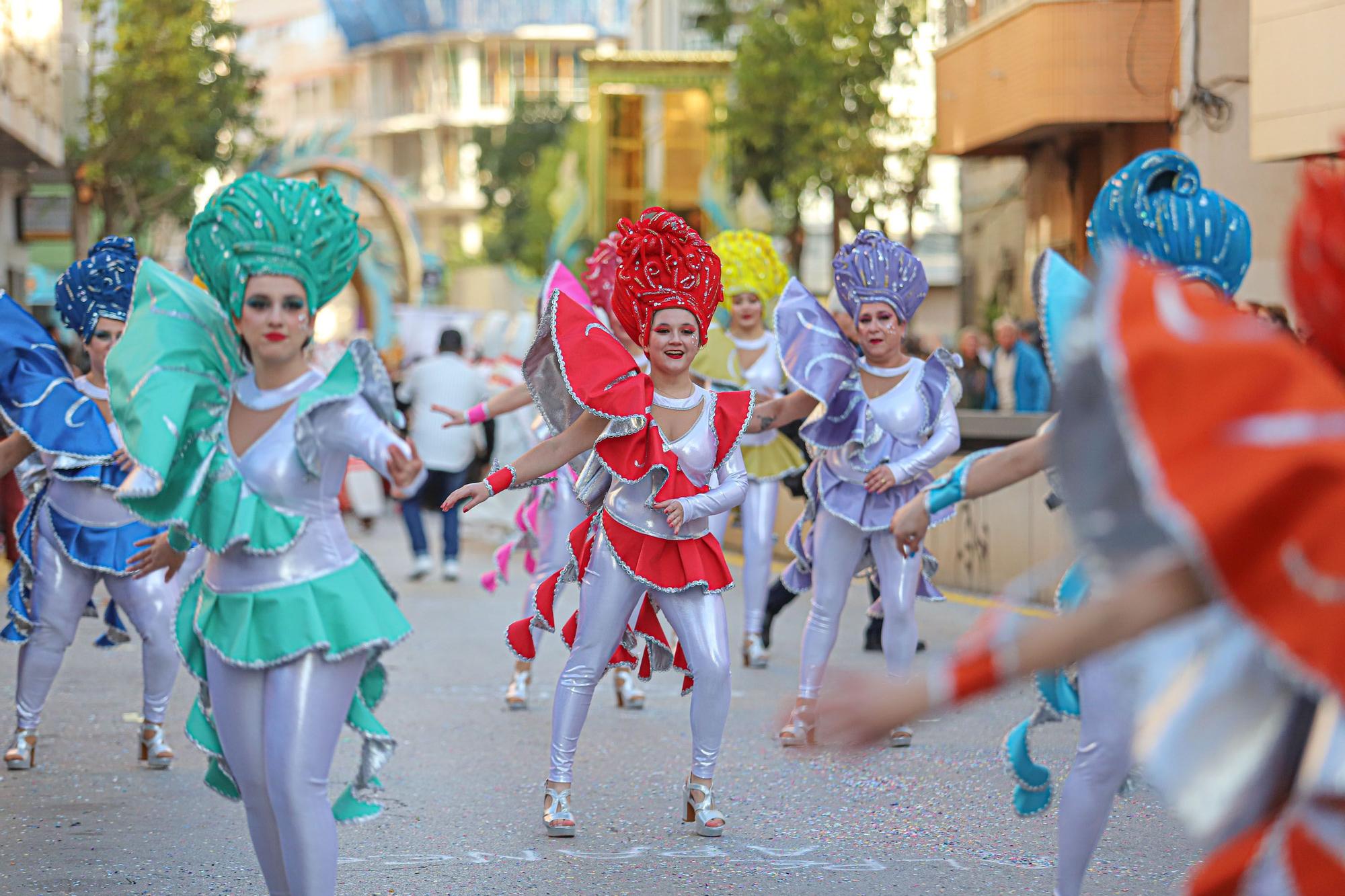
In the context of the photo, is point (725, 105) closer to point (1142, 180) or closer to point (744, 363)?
point (744, 363)

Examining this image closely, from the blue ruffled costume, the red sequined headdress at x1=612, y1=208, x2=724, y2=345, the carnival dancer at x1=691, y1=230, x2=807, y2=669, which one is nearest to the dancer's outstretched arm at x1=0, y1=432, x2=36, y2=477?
the blue ruffled costume

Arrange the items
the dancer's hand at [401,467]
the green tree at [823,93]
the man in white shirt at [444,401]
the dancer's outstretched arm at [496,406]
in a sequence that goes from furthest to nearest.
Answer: the green tree at [823,93] < the man in white shirt at [444,401] < the dancer's outstretched arm at [496,406] < the dancer's hand at [401,467]

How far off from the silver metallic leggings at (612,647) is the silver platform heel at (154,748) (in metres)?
2.03

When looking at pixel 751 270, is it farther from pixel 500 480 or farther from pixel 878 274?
pixel 500 480

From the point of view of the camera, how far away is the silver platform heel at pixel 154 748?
24.7 feet

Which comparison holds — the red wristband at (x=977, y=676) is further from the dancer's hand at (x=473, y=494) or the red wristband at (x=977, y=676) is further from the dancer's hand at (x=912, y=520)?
the dancer's hand at (x=473, y=494)

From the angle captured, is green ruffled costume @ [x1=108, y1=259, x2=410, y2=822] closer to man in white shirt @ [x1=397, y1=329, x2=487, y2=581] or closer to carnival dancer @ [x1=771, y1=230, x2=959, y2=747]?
carnival dancer @ [x1=771, y1=230, x2=959, y2=747]

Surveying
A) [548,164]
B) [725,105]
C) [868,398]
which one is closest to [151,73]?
[725,105]

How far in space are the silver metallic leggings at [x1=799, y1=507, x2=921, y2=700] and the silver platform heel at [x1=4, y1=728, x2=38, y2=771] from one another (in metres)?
3.19

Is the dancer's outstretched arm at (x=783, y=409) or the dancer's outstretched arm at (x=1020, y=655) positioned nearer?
the dancer's outstretched arm at (x=1020, y=655)

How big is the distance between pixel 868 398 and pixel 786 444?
3.02 meters

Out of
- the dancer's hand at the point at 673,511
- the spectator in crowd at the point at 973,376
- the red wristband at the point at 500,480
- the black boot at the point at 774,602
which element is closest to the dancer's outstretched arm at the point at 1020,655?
the red wristband at the point at 500,480

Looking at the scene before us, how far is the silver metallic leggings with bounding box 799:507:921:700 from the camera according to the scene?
25.1ft

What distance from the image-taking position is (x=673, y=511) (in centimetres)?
628
